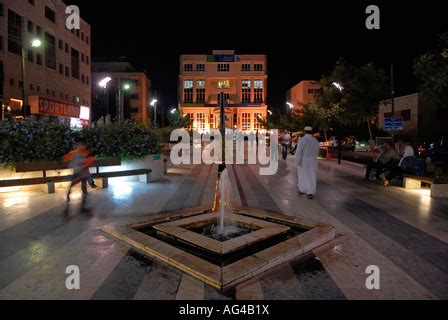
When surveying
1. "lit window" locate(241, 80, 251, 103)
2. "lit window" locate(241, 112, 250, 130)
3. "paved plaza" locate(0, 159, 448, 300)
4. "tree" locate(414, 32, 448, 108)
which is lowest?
"paved plaza" locate(0, 159, 448, 300)

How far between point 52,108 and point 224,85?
48.7 metres

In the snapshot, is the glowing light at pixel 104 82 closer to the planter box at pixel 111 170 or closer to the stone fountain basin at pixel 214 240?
the planter box at pixel 111 170

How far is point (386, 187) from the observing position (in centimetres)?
1262

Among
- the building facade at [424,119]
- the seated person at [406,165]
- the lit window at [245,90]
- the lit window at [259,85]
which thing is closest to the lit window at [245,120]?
the lit window at [245,90]

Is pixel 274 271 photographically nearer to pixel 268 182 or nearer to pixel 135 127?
pixel 268 182

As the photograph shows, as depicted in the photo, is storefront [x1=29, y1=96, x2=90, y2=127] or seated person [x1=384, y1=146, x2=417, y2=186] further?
storefront [x1=29, y1=96, x2=90, y2=127]

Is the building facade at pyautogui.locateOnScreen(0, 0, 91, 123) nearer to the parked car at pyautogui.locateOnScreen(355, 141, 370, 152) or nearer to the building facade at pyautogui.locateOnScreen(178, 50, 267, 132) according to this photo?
the building facade at pyautogui.locateOnScreen(178, 50, 267, 132)

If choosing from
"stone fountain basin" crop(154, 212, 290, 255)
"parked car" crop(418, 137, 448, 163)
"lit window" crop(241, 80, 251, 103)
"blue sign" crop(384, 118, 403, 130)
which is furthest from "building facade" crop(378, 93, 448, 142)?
"lit window" crop(241, 80, 251, 103)

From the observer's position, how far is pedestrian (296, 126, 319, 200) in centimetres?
1067

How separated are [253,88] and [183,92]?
50.6 feet

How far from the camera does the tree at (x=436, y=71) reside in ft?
36.8

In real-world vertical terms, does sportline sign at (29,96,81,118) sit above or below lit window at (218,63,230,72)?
below
